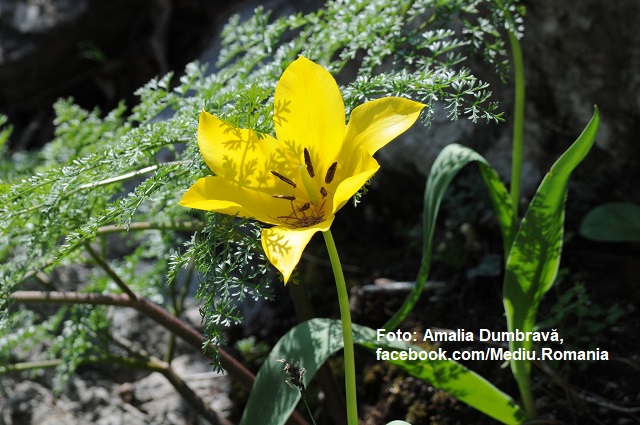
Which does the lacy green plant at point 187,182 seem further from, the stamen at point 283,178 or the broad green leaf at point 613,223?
the broad green leaf at point 613,223

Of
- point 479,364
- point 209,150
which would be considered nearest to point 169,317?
point 209,150

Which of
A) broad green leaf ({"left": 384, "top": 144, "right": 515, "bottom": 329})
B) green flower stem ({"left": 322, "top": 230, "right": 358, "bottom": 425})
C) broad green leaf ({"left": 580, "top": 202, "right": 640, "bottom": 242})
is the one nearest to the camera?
green flower stem ({"left": 322, "top": 230, "right": 358, "bottom": 425})

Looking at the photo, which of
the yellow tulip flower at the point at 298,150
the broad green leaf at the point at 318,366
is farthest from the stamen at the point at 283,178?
the broad green leaf at the point at 318,366

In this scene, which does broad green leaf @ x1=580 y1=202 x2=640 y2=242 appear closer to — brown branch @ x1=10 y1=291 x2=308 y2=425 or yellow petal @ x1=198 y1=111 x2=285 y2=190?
brown branch @ x1=10 y1=291 x2=308 y2=425

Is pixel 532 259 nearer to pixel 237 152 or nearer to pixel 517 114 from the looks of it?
pixel 517 114

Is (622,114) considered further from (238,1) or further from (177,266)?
(238,1)

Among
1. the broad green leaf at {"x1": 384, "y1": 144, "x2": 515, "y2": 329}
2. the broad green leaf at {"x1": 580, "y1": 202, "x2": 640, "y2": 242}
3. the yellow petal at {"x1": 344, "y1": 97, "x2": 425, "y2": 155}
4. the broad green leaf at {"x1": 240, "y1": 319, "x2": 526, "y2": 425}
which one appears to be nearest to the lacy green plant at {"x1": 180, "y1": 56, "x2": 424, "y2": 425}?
the yellow petal at {"x1": 344, "y1": 97, "x2": 425, "y2": 155}

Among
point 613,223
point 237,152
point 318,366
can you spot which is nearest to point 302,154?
point 237,152
